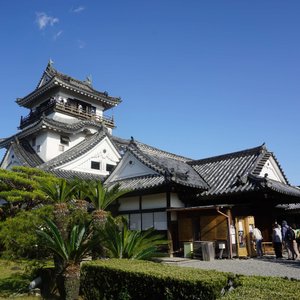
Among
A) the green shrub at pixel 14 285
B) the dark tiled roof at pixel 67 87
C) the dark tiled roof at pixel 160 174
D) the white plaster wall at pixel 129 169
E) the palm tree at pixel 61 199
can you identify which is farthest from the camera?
the dark tiled roof at pixel 67 87

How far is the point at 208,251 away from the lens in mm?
15062

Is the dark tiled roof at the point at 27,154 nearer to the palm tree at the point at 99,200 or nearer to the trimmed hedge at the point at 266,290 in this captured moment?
the palm tree at the point at 99,200

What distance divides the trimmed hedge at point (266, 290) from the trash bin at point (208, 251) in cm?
899

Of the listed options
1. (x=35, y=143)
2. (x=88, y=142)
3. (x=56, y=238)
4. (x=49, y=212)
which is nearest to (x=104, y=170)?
(x=88, y=142)

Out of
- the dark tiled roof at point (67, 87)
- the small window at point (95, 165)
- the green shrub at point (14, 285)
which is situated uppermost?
the dark tiled roof at point (67, 87)

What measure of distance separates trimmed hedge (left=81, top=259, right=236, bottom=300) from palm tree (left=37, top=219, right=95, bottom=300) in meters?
0.32

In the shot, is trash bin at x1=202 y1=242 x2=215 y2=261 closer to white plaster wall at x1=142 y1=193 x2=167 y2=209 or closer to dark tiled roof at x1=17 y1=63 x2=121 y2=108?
white plaster wall at x1=142 y1=193 x2=167 y2=209

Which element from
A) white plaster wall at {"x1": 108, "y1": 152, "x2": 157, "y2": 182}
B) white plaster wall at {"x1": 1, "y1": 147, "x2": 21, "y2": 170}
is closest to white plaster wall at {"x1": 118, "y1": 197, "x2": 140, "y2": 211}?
white plaster wall at {"x1": 108, "y1": 152, "x2": 157, "y2": 182}

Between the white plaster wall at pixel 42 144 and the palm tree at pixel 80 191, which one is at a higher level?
the white plaster wall at pixel 42 144

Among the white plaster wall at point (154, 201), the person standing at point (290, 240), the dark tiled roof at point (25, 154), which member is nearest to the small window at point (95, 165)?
the dark tiled roof at point (25, 154)

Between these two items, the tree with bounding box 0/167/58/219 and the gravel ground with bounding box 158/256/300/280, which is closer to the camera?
the gravel ground with bounding box 158/256/300/280

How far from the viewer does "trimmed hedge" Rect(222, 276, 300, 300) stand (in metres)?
5.04

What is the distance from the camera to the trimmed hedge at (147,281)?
21.0 ft

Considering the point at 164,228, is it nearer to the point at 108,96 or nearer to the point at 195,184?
the point at 195,184
